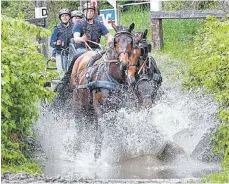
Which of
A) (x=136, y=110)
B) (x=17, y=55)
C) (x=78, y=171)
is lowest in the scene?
(x=78, y=171)

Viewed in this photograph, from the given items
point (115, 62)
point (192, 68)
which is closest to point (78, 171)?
point (115, 62)

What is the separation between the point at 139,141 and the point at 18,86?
7.00 ft

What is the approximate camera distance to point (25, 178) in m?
8.30

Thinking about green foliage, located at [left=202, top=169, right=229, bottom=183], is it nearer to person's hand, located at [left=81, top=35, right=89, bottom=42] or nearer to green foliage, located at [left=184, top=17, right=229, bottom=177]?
green foliage, located at [left=184, top=17, right=229, bottom=177]

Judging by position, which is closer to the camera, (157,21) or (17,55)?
(17,55)

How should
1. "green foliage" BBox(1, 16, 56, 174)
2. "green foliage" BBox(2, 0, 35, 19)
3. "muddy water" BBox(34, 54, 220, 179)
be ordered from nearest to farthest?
"green foliage" BBox(1, 16, 56, 174), "muddy water" BBox(34, 54, 220, 179), "green foliage" BBox(2, 0, 35, 19)

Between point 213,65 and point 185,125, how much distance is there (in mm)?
1463

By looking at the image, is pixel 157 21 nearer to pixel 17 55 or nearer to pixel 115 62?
pixel 115 62

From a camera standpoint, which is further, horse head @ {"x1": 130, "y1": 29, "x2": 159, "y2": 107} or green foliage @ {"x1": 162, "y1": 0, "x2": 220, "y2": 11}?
green foliage @ {"x1": 162, "y1": 0, "x2": 220, "y2": 11}

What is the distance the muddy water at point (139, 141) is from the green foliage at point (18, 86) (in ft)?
2.59

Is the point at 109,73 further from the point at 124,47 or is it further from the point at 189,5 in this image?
the point at 189,5

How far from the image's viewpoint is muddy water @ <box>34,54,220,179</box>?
1092 cm

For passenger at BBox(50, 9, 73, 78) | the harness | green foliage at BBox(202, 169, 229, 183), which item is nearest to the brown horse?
the harness

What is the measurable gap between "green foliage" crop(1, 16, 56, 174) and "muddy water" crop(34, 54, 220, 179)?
789mm
